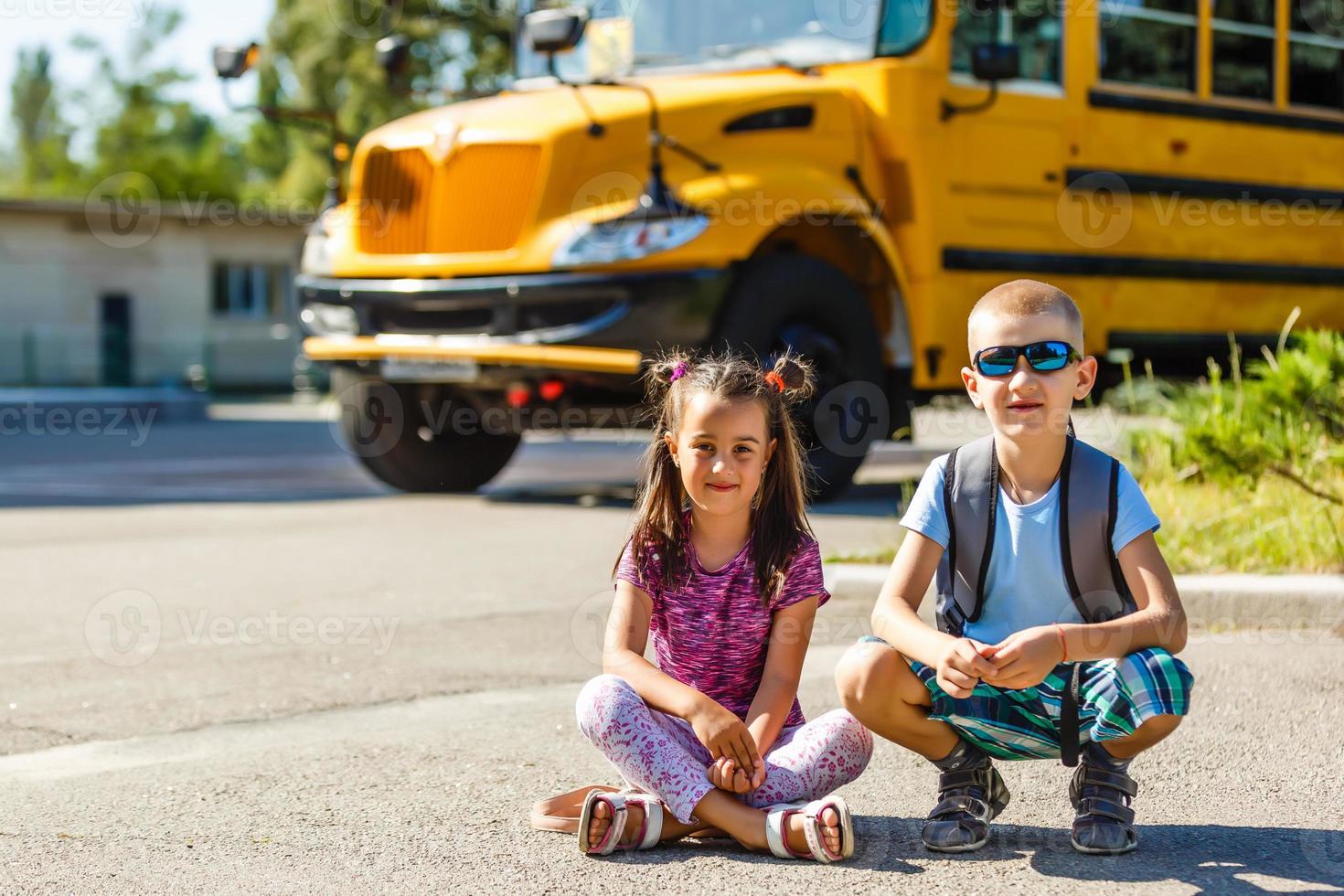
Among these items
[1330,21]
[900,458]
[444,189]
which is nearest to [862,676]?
[444,189]

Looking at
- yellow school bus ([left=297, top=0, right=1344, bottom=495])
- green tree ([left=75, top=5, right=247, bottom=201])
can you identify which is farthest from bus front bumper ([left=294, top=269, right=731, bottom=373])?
green tree ([left=75, top=5, right=247, bottom=201])

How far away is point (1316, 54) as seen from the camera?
10562 millimetres

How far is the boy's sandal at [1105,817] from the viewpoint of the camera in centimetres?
315

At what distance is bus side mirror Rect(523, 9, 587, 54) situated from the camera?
8281mm

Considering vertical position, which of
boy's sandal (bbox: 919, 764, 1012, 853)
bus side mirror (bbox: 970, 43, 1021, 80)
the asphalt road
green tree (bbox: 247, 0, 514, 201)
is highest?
green tree (bbox: 247, 0, 514, 201)

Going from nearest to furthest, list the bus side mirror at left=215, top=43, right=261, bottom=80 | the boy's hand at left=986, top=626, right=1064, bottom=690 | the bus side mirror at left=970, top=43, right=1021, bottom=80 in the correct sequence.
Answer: the boy's hand at left=986, top=626, right=1064, bottom=690, the bus side mirror at left=970, top=43, right=1021, bottom=80, the bus side mirror at left=215, top=43, right=261, bottom=80

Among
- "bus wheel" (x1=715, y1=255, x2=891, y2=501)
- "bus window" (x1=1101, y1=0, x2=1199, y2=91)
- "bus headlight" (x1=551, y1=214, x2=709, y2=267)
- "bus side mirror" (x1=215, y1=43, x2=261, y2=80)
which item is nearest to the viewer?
"bus headlight" (x1=551, y1=214, x2=709, y2=267)

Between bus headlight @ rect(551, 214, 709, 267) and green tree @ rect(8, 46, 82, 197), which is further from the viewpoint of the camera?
green tree @ rect(8, 46, 82, 197)

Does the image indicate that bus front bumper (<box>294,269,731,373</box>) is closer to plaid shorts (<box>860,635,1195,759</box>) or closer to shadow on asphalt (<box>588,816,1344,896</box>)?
shadow on asphalt (<box>588,816,1344,896</box>)

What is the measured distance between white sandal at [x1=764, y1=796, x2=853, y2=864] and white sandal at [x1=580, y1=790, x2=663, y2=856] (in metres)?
0.20

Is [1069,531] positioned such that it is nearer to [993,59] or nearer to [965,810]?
[965,810]

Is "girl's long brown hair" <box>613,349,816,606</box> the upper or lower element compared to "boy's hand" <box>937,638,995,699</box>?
upper

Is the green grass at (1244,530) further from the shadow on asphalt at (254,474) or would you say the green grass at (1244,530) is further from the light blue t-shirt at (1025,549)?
the light blue t-shirt at (1025,549)

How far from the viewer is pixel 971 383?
130 inches
